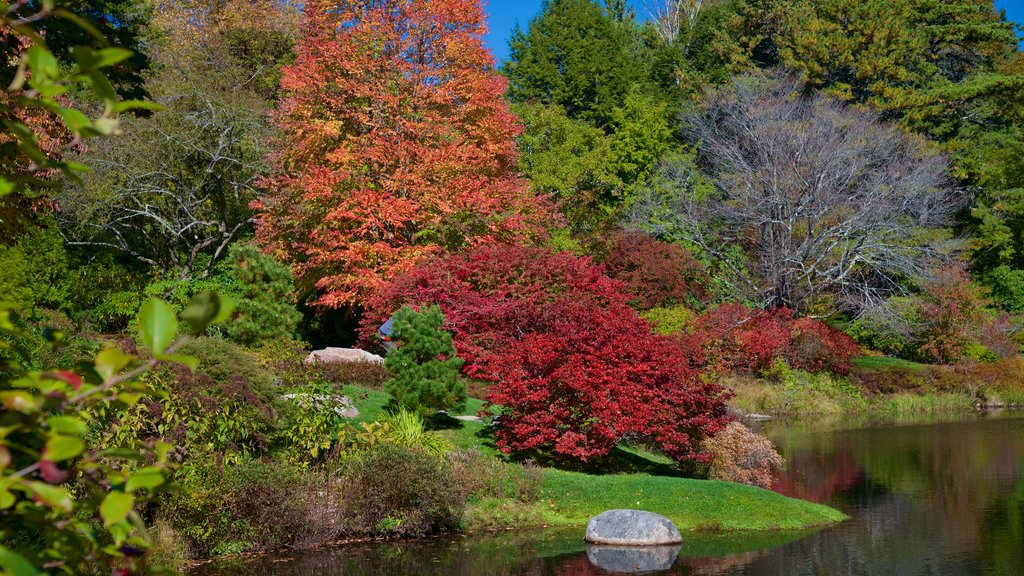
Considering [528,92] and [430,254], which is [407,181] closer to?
[430,254]

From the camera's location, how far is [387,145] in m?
20.9

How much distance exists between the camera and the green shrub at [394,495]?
1075cm

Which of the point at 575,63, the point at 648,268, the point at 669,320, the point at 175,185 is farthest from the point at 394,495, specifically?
the point at 575,63

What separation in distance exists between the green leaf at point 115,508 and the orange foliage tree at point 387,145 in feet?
61.6

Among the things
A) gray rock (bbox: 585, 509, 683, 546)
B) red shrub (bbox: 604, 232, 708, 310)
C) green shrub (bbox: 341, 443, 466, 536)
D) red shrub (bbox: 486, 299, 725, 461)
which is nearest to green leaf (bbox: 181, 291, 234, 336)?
green shrub (bbox: 341, 443, 466, 536)

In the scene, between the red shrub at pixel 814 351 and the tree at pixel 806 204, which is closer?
the red shrub at pixel 814 351

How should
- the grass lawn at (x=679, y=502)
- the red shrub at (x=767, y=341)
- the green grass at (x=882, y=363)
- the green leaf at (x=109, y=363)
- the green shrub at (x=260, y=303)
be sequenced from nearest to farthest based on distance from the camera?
the green leaf at (x=109, y=363), the grass lawn at (x=679, y=502), the green shrub at (x=260, y=303), the red shrub at (x=767, y=341), the green grass at (x=882, y=363)

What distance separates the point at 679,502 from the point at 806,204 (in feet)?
59.0

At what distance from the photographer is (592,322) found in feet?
45.1

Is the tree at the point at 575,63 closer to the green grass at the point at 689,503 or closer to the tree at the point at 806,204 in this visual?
the tree at the point at 806,204

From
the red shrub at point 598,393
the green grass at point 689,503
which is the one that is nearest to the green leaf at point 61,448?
the green grass at point 689,503

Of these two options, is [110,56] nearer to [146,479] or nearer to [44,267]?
[146,479]

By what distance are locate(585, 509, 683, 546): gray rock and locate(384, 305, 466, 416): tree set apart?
3.44 meters

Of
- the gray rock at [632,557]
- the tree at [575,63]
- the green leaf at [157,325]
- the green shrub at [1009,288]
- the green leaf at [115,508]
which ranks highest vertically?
the tree at [575,63]
